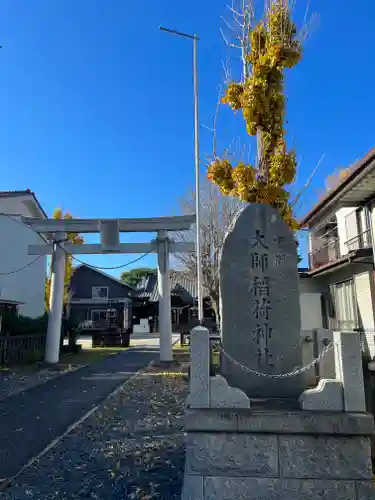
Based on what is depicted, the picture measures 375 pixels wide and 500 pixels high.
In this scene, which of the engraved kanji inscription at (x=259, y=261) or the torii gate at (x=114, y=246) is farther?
the torii gate at (x=114, y=246)

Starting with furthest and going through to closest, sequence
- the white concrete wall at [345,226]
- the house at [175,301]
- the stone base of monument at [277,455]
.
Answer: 1. the house at [175,301]
2. the white concrete wall at [345,226]
3. the stone base of monument at [277,455]

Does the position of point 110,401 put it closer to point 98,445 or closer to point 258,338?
point 98,445

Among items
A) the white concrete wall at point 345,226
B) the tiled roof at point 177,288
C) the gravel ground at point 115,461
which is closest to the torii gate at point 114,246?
the gravel ground at point 115,461

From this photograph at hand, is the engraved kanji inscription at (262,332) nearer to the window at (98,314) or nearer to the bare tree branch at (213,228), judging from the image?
the bare tree branch at (213,228)

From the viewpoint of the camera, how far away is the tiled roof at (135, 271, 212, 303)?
93.2 ft

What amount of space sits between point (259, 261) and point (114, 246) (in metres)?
11.0

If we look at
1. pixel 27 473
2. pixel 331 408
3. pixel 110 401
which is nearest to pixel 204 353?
pixel 331 408

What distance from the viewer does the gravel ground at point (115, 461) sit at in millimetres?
4564

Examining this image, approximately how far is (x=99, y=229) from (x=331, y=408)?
12.9 metres

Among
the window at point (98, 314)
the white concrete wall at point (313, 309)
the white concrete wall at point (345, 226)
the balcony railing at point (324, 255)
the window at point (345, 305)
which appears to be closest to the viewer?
the white concrete wall at point (345, 226)

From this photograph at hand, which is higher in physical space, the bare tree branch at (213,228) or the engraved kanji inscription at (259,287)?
the bare tree branch at (213,228)

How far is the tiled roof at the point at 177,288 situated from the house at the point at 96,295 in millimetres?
1639

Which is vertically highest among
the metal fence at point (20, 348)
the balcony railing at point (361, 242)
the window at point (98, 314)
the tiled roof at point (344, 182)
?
the tiled roof at point (344, 182)

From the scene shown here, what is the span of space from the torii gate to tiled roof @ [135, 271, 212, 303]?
845 cm
